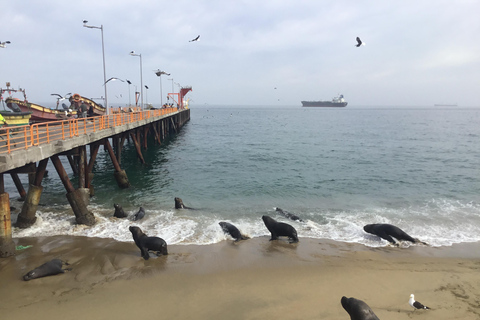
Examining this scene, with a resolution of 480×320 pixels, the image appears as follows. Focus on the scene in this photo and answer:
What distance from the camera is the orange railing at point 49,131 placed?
980 cm

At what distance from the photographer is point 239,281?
8344mm

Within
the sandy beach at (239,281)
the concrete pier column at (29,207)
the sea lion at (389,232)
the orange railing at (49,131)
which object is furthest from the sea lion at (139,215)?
the sea lion at (389,232)

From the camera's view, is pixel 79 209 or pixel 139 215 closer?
pixel 79 209

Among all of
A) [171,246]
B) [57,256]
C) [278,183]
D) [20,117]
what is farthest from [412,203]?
[20,117]

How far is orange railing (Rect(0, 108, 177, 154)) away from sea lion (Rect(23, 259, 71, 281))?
333 cm

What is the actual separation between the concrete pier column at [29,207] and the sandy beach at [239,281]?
1045 millimetres

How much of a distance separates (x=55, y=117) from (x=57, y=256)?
61.7 feet

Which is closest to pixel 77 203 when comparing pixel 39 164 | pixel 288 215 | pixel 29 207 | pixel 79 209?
pixel 79 209

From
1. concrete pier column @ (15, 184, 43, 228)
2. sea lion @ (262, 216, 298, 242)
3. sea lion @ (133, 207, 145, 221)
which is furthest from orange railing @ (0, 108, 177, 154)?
sea lion @ (262, 216, 298, 242)

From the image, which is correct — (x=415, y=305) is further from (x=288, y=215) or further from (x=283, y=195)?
(x=283, y=195)

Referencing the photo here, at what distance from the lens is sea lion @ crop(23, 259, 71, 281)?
805 cm

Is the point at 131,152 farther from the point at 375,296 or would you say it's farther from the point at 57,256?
the point at 375,296

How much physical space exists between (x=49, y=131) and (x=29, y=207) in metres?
2.72

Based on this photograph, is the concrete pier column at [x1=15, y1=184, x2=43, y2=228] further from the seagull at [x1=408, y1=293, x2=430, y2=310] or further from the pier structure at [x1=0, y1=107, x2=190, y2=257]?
the seagull at [x1=408, y1=293, x2=430, y2=310]
